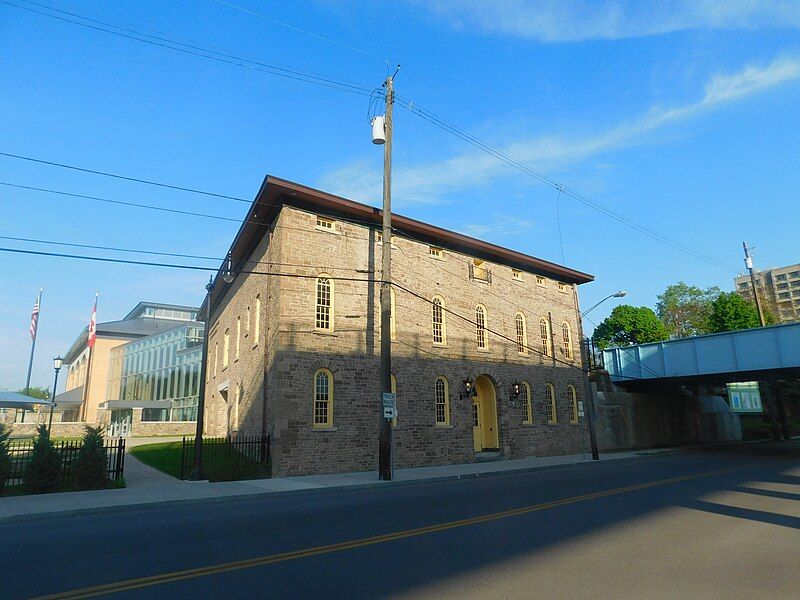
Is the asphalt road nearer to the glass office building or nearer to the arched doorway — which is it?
the arched doorway

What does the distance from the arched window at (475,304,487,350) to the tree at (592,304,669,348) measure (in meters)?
37.6

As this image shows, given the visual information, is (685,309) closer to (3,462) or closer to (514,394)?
(514,394)

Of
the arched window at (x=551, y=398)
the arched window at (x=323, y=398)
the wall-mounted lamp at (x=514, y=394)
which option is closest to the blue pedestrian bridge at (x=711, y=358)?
the arched window at (x=551, y=398)

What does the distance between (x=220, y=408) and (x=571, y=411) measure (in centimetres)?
1962

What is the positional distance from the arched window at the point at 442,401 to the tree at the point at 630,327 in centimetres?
4075

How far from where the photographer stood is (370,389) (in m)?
20.1

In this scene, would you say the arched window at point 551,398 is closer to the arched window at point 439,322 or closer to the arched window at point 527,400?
the arched window at point 527,400

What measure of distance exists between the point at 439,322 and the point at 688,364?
17.6 metres

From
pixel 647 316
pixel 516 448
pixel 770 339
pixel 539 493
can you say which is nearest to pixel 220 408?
pixel 516 448

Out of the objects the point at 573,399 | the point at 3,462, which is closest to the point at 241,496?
the point at 3,462

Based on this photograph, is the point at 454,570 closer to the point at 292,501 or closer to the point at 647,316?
the point at 292,501

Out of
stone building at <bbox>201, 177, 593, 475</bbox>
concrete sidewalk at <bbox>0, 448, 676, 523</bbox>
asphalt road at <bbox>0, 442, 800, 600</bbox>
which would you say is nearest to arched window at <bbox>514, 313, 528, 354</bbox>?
stone building at <bbox>201, 177, 593, 475</bbox>

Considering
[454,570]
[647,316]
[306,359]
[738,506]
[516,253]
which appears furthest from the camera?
[647,316]

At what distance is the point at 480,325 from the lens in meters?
25.3
